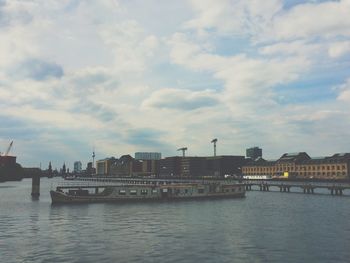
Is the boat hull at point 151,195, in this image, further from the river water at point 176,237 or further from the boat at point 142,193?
the river water at point 176,237

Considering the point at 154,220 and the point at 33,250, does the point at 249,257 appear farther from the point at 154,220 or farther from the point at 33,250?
the point at 154,220

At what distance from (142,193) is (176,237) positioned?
233 feet

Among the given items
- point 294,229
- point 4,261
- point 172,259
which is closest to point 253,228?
point 294,229

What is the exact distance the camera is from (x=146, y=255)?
47.8 meters

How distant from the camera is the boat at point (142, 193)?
11900 cm

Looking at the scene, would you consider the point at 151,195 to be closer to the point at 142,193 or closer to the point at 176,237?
the point at 142,193

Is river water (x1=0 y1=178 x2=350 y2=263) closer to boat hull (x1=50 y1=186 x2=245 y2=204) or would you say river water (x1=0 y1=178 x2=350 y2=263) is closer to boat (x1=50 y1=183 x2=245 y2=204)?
boat hull (x1=50 y1=186 x2=245 y2=204)

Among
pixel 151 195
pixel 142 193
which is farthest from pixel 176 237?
pixel 151 195

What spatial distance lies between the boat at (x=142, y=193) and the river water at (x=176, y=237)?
27.7 meters

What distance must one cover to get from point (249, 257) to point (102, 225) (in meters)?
34.1

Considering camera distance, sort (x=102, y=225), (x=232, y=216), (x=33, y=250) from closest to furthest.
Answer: (x=33, y=250)
(x=102, y=225)
(x=232, y=216)

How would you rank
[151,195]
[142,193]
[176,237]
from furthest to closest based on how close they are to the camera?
1. [151,195]
2. [142,193]
3. [176,237]

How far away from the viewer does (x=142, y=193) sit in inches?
5089

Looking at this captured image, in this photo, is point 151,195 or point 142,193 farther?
point 151,195
